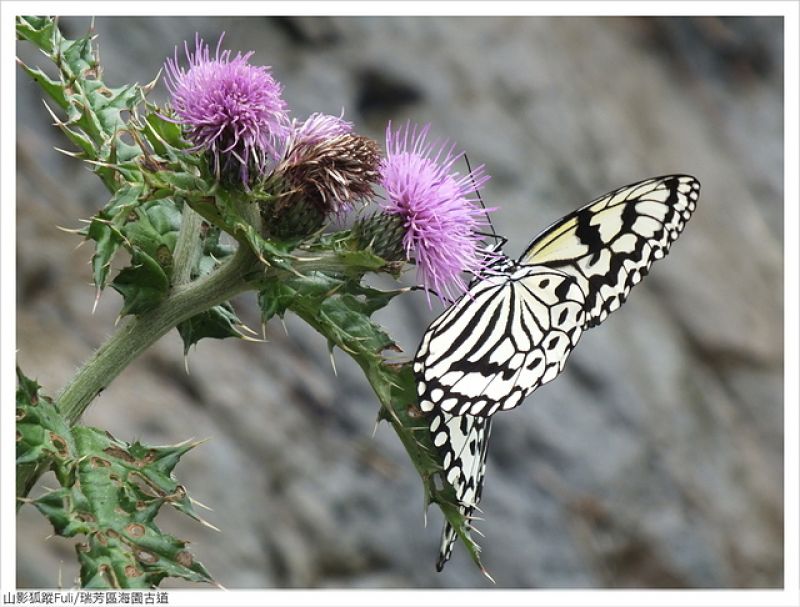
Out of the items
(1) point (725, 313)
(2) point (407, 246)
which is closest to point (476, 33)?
(1) point (725, 313)

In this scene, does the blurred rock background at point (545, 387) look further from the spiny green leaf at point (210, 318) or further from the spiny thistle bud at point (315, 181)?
the spiny thistle bud at point (315, 181)

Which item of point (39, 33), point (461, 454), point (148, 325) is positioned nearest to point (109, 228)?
point (148, 325)

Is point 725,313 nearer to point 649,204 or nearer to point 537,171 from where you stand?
point 537,171

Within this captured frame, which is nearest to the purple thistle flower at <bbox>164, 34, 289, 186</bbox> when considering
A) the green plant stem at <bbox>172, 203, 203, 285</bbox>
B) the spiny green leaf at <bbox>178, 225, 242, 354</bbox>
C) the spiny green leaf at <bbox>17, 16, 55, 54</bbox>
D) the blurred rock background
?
the green plant stem at <bbox>172, 203, 203, 285</bbox>

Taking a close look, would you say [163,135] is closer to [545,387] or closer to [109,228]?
[109,228]

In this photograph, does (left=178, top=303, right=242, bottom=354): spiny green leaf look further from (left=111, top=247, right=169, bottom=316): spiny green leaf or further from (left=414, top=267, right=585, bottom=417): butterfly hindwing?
(left=414, top=267, right=585, bottom=417): butterfly hindwing
